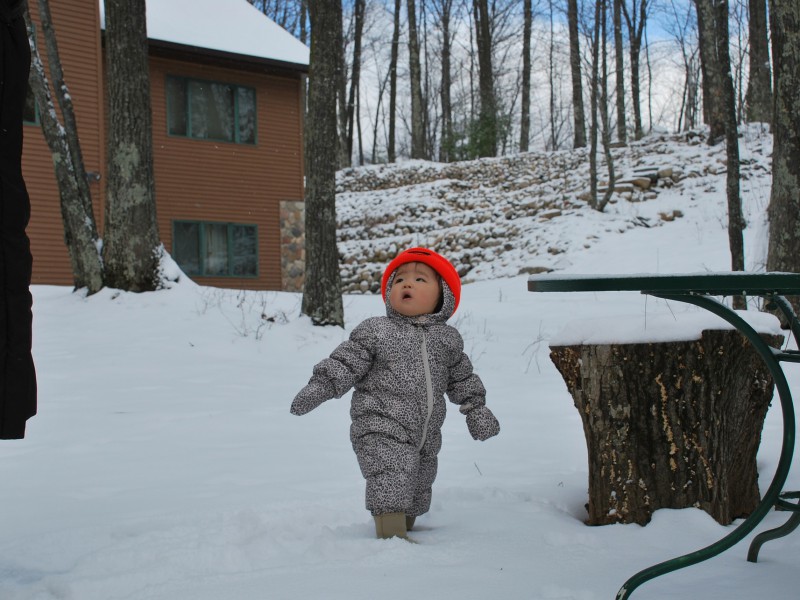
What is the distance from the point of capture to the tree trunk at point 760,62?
18.7 m

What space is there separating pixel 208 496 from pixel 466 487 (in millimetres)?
1214

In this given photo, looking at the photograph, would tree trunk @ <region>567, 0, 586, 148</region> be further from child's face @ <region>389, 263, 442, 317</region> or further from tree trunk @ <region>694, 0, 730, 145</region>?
child's face @ <region>389, 263, 442, 317</region>

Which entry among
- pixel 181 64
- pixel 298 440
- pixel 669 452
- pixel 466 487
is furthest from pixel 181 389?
pixel 181 64

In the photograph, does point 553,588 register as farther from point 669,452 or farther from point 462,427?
point 462,427

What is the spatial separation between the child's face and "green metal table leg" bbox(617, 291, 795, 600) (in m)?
1.01

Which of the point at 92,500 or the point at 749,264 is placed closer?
the point at 92,500

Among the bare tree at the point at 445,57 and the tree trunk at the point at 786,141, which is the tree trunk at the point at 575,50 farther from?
the tree trunk at the point at 786,141

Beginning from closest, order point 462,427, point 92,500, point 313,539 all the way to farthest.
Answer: point 313,539 → point 92,500 → point 462,427

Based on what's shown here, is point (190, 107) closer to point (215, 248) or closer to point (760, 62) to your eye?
point (215, 248)

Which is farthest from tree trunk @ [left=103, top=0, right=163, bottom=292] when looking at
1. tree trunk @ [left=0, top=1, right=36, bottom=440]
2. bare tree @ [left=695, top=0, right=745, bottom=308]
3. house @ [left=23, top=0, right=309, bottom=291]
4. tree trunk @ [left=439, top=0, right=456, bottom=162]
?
tree trunk @ [left=439, top=0, right=456, bottom=162]

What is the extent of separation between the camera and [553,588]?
7.56 ft

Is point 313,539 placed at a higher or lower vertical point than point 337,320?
lower

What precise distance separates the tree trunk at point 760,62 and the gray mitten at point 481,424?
Result: 18615mm

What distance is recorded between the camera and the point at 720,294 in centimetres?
214
